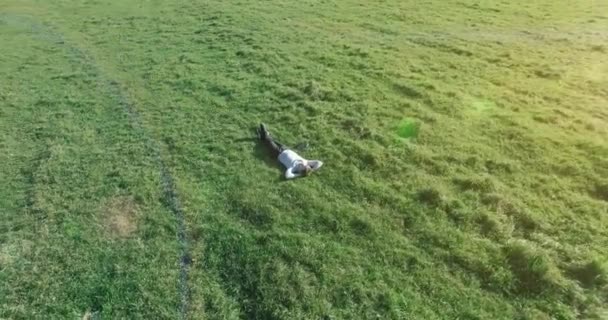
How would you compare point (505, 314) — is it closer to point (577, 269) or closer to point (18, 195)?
point (577, 269)

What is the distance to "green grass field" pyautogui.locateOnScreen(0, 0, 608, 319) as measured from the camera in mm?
5461

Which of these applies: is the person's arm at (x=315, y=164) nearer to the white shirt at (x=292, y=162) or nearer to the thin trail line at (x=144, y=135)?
the white shirt at (x=292, y=162)

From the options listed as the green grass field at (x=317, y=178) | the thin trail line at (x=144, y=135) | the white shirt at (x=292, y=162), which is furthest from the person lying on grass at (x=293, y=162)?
the thin trail line at (x=144, y=135)

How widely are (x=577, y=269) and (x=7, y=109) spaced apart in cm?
1023

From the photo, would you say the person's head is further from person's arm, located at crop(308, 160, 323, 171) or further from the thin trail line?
the thin trail line

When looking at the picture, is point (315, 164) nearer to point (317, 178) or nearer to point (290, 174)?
point (317, 178)

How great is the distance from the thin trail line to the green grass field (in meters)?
0.03

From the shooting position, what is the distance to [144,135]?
337 inches

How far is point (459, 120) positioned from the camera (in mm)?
8383

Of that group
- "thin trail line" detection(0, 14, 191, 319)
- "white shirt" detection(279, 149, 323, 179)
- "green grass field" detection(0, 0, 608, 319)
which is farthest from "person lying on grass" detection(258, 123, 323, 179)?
"thin trail line" detection(0, 14, 191, 319)

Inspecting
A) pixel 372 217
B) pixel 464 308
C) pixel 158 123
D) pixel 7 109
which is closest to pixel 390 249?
pixel 372 217

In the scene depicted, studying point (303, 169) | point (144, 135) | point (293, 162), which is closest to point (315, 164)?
point (303, 169)

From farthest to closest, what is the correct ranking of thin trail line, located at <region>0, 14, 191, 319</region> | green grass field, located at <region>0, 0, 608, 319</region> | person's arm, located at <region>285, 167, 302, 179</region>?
person's arm, located at <region>285, 167, 302, 179</region> < thin trail line, located at <region>0, 14, 191, 319</region> < green grass field, located at <region>0, 0, 608, 319</region>

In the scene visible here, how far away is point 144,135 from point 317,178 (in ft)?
11.0
